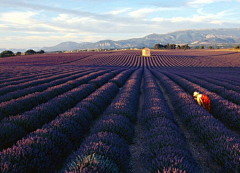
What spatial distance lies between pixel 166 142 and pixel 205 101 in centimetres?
382

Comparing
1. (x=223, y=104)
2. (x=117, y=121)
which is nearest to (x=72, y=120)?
(x=117, y=121)

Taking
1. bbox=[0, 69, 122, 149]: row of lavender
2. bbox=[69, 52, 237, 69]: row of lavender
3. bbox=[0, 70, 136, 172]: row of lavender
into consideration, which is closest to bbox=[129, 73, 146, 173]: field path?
bbox=[0, 70, 136, 172]: row of lavender

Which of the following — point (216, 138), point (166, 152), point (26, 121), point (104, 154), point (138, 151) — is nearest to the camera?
point (104, 154)

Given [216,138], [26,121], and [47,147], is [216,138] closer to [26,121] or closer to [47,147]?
[47,147]

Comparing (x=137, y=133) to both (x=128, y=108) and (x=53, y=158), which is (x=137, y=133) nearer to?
(x=128, y=108)

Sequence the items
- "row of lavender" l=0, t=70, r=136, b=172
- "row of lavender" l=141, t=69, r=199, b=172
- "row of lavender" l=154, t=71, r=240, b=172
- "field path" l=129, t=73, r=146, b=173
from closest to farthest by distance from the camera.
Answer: "row of lavender" l=141, t=69, r=199, b=172 < "row of lavender" l=0, t=70, r=136, b=172 < "row of lavender" l=154, t=71, r=240, b=172 < "field path" l=129, t=73, r=146, b=173

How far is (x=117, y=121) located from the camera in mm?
4500

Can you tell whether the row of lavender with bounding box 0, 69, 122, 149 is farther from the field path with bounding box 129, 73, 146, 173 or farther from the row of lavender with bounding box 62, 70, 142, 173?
the field path with bounding box 129, 73, 146, 173

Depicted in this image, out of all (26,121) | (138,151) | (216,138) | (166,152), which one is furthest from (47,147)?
(216,138)

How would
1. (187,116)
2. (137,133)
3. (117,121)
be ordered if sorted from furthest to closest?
1. (187,116)
2. (137,133)
3. (117,121)

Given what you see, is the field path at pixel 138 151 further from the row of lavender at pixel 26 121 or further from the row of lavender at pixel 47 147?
the row of lavender at pixel 26 121

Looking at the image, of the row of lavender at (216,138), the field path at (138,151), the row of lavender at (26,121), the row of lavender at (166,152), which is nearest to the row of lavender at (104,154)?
the field path at (138,151)

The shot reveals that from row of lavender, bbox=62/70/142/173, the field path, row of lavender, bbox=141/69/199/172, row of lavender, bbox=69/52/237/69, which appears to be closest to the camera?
row of lavender, bbox=62/70/142/173

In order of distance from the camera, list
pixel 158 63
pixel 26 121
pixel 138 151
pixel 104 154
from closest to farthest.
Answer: pixel 104 154, pixel 138 151, pixel 26 121, pixel 158 63
